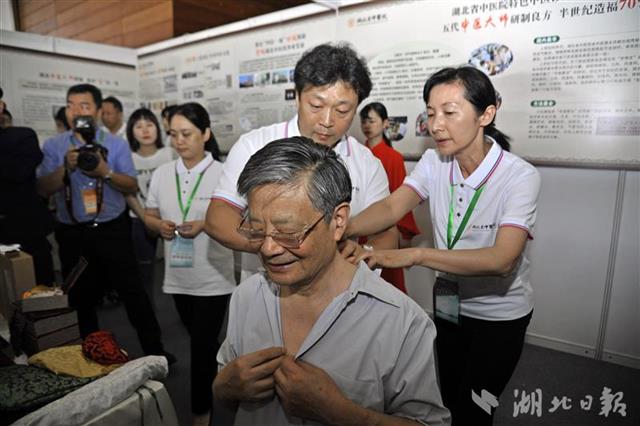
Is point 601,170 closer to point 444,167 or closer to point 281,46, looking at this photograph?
point 444,167

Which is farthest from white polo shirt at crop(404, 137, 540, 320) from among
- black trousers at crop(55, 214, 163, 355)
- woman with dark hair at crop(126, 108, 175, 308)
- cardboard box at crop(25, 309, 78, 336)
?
woman with dark hair at crop(126, 108, 175, 308)

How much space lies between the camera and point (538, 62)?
7.78 feet

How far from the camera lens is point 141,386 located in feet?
3.61

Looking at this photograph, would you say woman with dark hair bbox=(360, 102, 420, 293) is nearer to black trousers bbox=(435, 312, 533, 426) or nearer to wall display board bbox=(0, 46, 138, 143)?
black trousers bbox=(435, 312, 533, 426)

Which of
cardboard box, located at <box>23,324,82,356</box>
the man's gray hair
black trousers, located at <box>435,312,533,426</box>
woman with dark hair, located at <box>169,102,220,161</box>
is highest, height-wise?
woman with dark hair, located at <box>169,102,220,161</box>

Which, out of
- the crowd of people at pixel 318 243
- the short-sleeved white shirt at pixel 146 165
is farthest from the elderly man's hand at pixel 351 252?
the short-sleeved white shirt at pixel 146 165

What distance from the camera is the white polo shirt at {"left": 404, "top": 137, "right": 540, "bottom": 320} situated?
1322 millimetres

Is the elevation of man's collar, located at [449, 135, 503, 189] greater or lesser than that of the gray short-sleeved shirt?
greater

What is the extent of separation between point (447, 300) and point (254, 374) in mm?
867

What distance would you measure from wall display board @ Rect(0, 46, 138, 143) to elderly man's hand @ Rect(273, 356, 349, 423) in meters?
4.00

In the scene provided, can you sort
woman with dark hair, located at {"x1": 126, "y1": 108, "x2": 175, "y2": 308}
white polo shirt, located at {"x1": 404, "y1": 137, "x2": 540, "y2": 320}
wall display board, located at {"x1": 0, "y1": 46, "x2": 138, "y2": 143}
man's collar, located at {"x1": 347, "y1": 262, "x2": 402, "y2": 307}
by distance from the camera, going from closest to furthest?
man's collar, located at {"x1": 347, "y1": 262, "x2": 402, "y2": 307}, white polo shirt, located at {"x1": 404, "y1": 137, "x2": 540, "y2": 320}, woman with dark hair, located at {"x1": 126, "y1": 108, "x2": 175, "y2": 308}, wall display board, located at {"x1": 0, "y1": 46, "x2": 138, "y2": 143}

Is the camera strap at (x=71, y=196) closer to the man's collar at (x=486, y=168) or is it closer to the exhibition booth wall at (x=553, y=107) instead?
the exhibition booth wall at (x=553, y=107)

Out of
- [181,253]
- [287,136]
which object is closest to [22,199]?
[181,253]

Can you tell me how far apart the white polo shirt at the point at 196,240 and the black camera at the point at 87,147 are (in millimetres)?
356
